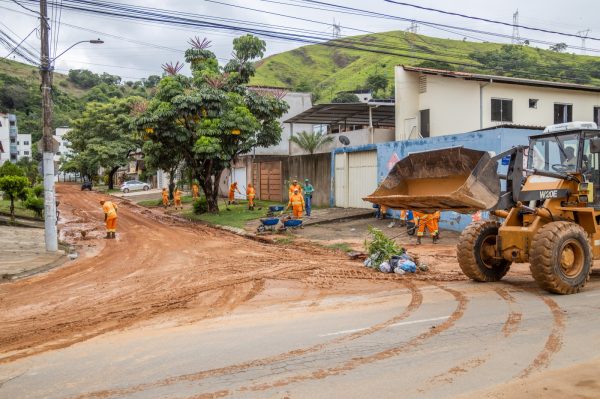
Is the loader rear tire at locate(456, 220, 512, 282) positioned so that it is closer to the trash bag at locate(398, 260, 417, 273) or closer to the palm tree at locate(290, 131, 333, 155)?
the trash bag at locate(398, 260, 417, 273)

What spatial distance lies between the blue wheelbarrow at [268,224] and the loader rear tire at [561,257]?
39.3 feet

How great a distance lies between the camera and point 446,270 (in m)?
12.2

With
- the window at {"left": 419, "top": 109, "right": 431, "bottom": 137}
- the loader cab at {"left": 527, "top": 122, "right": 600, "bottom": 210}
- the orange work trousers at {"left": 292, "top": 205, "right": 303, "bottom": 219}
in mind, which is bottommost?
the orange work trousers at {"left": 292, "top": 205, "right": 303, "bottom": 219}

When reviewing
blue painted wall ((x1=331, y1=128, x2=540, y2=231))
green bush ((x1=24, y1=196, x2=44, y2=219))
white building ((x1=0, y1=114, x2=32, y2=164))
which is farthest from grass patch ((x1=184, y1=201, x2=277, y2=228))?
white building ((x1=0, y1=114, x2=32, y2=164))

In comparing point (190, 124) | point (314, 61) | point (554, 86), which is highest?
point (314, 61)

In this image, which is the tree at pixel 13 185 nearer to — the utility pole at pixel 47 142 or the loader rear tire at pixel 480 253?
the utility pole at pixel 47 142

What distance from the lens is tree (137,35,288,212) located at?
82.2ft

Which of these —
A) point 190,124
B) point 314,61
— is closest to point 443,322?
point 190,124

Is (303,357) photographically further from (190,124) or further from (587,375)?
(190,124)

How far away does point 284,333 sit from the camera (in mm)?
6891

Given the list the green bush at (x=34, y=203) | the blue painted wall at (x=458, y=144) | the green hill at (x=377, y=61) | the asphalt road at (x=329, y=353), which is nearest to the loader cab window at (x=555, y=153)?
the asphalt road at (x=329, y=353)

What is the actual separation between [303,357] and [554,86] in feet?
86.5

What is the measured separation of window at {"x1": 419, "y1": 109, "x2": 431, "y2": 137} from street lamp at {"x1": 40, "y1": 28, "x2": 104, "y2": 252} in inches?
743

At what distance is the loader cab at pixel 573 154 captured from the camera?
950 centimetres
